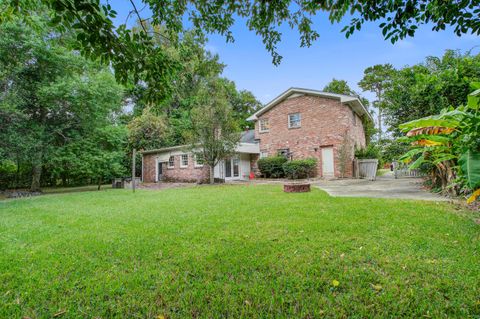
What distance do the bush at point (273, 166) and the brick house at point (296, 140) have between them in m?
1.10

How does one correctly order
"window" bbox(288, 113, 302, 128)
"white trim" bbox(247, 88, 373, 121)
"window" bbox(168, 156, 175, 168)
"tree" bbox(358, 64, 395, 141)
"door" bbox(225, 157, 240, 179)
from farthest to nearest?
"tree" bbox(358, 64, 395, 141), "window" bbox(168, 156, 175, 168), "door" bbox(225, 157, 240, 179), "window" bbox(288, 113, 302, 128), "white trim" bbox(247, 88, 373, 121)

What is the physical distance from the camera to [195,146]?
14.1 meters

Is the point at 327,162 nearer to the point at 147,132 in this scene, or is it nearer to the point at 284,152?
the point at 284,152

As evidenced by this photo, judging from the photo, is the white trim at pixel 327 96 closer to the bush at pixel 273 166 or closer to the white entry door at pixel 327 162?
the white entry door at pixel 327 162

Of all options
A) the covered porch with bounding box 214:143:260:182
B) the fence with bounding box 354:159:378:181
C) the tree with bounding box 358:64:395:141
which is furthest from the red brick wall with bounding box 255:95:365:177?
the tree with bounding box 358:64:395:141

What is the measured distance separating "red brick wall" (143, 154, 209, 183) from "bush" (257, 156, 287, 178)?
4147mm

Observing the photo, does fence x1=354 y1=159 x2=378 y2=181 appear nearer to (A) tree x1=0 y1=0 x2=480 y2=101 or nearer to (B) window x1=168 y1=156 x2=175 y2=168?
(A) tree x1=0 y1=0 x2=480 y2=101

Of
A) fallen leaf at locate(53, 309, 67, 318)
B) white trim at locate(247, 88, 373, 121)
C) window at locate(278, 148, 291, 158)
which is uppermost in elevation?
white trim at locate(247, 88, 373, 121)

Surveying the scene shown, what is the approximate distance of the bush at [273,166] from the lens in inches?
664

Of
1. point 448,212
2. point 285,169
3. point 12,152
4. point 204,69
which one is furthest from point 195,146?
point 204,69

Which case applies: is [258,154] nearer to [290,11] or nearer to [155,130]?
[155,130]

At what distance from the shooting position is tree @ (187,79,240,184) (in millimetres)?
13555

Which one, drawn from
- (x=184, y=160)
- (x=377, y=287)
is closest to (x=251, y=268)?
(x=377, y=287)

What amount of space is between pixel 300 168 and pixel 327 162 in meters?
2.09
